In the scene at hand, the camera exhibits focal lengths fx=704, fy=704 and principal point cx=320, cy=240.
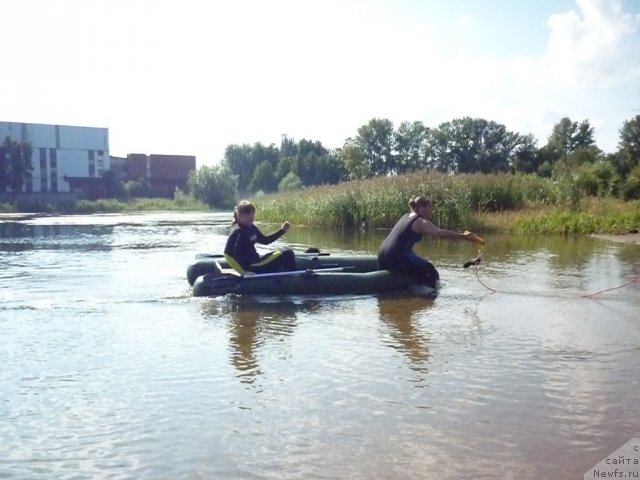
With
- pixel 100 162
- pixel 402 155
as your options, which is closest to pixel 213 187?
pixel 100 162

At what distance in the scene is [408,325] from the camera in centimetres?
813

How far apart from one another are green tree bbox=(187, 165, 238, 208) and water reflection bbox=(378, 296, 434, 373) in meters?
58.9

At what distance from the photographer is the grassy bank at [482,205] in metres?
22.2

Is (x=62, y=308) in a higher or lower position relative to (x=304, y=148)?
lower

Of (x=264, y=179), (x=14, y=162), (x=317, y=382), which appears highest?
(x=14, y=162)

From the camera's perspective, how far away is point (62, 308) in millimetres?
9422

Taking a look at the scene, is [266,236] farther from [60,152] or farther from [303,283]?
[60,152]

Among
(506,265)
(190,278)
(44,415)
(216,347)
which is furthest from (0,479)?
(506,265)

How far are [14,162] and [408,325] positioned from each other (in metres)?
61.2

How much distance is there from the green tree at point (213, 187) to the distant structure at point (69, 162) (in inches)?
323

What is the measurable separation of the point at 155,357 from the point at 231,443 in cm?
240

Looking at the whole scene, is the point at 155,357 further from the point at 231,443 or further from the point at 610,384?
the point at 610,384

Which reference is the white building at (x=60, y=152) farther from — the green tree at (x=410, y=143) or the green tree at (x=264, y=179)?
the green tree at (x=410, y=143)

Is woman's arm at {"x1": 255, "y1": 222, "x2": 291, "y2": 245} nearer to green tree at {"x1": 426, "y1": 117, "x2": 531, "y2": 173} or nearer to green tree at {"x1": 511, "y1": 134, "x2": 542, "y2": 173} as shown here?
green tree at {"x1": 511, "y1": 134, "x2": 542, "y2": 173}
